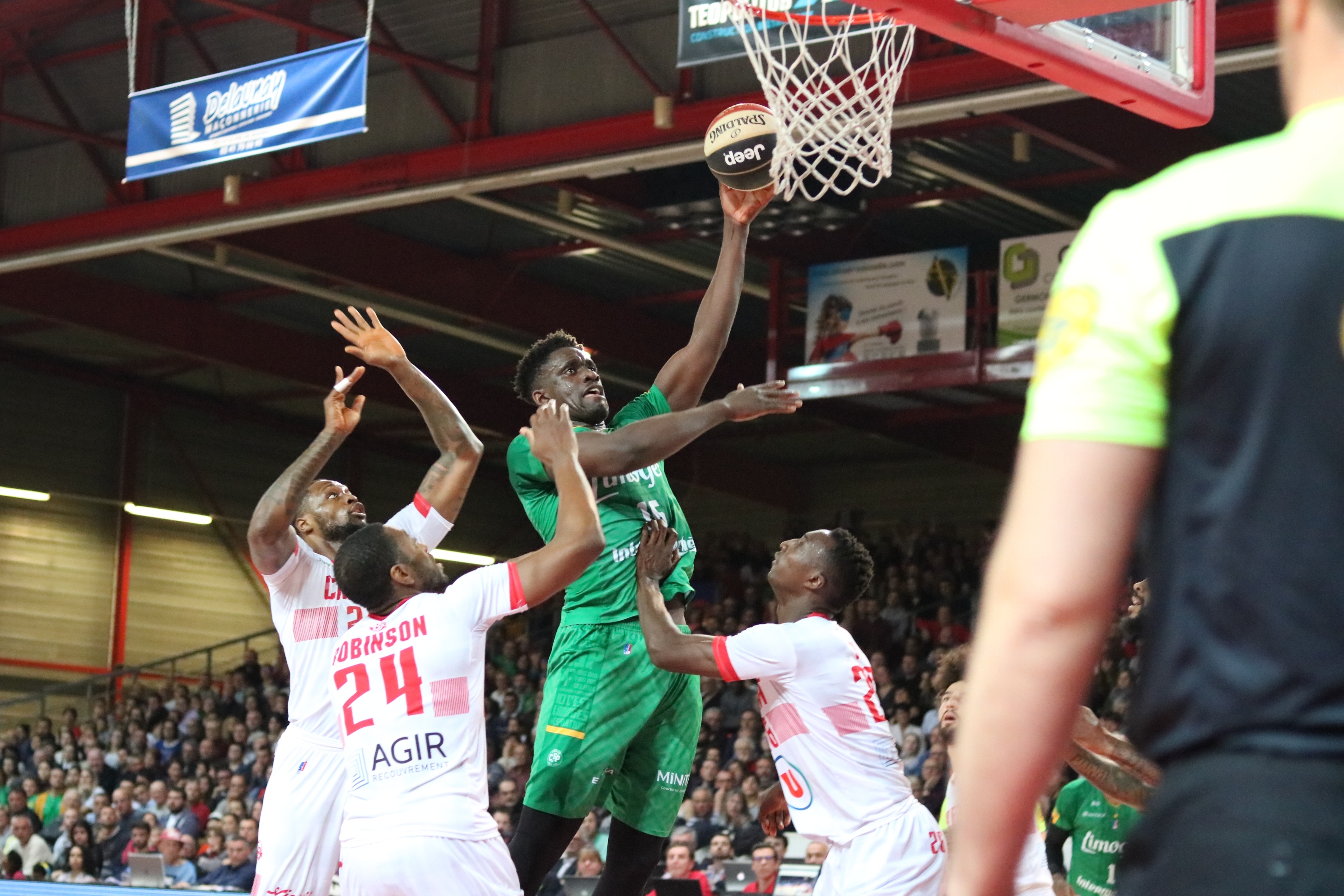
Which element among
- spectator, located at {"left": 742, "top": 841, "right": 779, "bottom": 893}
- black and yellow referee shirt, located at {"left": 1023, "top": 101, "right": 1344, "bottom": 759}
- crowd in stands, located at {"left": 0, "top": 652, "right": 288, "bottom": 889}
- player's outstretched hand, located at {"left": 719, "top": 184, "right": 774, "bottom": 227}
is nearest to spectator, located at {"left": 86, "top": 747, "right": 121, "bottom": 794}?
crowd in stands, located at {"left": 0, "top": 652, "right": 288, "bottom": 889}

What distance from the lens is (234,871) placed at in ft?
54.4

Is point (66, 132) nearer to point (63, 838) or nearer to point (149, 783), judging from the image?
point (63, 838)

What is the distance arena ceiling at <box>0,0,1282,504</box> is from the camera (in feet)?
50.4

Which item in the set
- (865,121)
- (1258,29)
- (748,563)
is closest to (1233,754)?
(865,121)

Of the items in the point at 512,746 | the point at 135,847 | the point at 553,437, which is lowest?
the point at 135,847

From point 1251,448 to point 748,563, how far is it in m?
24.5

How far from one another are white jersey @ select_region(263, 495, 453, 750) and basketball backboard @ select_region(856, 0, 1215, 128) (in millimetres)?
2752

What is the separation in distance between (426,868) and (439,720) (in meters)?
0.43

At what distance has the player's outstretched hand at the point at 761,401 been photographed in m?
5.91

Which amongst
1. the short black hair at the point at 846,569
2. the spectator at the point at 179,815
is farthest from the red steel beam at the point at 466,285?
the short black hair at the point at 846,569

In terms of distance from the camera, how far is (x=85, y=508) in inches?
1142

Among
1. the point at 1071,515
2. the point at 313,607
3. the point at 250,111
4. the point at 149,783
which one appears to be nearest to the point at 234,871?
the point at 149,783

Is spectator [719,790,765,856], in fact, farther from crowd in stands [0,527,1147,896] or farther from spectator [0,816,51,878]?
spectator [0,816,51,878]

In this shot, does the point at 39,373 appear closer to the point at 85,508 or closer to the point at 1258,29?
the point at 85,508
